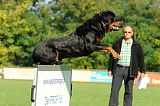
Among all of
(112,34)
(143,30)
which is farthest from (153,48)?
(112,34)

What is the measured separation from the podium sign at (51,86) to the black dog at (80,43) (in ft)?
0.86

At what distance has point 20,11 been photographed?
37094 millimetres

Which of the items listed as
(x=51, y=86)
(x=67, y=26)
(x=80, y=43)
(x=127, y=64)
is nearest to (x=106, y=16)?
(x=80, y=43)

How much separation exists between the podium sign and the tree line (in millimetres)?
28239

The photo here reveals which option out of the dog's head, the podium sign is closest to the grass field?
the podium sign

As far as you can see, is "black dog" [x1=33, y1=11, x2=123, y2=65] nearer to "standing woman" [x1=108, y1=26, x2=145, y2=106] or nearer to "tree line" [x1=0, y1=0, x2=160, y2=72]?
"standing woman" [x1=108, y1=26, x2=145, y2=106]

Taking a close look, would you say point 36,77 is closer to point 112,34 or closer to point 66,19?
point 112,34

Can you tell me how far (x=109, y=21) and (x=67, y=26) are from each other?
31.4 m

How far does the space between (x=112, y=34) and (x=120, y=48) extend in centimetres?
2873

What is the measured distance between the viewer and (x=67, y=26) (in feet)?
124

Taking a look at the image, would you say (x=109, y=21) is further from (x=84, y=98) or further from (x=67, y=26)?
(x=67, y=26)

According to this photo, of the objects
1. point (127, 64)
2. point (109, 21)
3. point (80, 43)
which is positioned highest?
point (109, 21)

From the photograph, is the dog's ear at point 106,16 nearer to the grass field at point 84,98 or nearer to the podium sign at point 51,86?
the podium sign at point 51,86

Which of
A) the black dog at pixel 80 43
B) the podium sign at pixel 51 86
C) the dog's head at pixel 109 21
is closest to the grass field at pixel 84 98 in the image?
the podium sign at pixel 51 86
